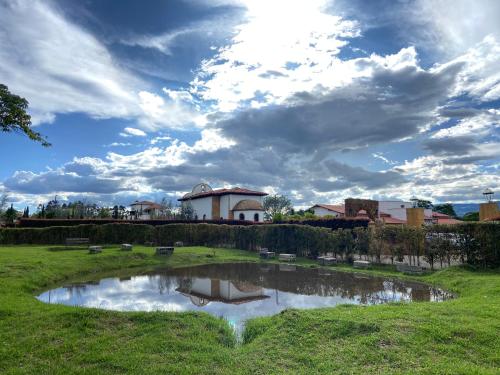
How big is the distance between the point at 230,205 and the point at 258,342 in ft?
142

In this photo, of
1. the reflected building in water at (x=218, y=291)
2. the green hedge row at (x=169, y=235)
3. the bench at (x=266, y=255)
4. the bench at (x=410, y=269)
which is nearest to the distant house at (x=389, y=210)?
the green hedge row at (x=169, y=235)

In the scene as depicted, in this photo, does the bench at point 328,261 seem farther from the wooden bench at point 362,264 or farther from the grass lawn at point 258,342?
the grass lawn at point 258,342

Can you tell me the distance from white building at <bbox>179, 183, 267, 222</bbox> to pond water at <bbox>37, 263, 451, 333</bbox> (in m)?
28.7

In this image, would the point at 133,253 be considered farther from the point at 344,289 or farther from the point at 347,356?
the point at 347,356

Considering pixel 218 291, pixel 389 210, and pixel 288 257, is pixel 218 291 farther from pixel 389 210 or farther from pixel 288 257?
pixel 389 210

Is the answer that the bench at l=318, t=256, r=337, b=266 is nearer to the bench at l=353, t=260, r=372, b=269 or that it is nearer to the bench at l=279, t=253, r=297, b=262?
the bench at l=353, t=260, r=372, b=269

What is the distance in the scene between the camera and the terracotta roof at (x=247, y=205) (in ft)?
160

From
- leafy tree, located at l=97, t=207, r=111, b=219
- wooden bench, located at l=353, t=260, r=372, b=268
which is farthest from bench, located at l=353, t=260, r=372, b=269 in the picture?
leafy tree, located at l=97, t=207, r=111, b=219

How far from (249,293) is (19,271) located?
9.54 metres

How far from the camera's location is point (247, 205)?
162 feet

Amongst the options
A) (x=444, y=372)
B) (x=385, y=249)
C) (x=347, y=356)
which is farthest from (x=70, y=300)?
(x=385, y=249)

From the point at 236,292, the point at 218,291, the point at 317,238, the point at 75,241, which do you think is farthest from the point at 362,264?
the point at 75,241

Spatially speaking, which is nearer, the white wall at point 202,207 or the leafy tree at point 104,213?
the leafy tree at point 104,213

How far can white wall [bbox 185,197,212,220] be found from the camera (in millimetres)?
53603
